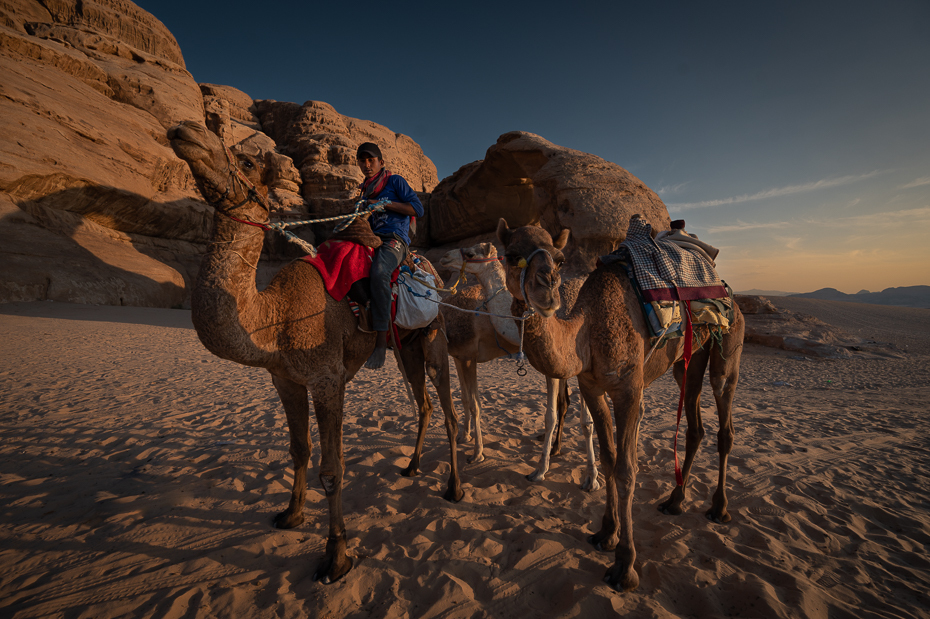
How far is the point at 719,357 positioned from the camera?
3.25 meters

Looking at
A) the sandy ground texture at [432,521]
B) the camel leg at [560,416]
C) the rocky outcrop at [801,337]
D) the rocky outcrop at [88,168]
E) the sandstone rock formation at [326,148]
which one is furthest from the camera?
the sandstone rock formation at [326,148]

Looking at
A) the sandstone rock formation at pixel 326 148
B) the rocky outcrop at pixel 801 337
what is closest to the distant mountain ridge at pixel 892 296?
the rocky outcrop at pixel 801 337

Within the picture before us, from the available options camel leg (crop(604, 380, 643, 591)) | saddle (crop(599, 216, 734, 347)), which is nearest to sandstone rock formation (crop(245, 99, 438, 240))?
saddle (crop(599, 216, 734, 347))

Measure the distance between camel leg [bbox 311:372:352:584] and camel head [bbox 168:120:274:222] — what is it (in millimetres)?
1234

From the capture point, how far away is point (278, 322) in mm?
2391

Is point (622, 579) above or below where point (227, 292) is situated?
below

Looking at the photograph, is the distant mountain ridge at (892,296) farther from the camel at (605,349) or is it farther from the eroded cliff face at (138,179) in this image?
the camel at (605,349)

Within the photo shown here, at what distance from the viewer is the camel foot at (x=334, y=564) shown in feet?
8.30

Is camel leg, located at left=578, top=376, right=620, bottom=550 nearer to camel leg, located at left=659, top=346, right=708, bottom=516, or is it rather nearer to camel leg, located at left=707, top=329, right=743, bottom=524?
camel leg, located at left=659, top=346, right=708, bottom=516

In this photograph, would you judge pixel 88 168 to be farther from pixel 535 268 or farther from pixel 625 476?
pixel 625 476

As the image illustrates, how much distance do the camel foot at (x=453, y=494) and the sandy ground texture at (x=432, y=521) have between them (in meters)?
0.08

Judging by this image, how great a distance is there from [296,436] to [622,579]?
263 centimetres

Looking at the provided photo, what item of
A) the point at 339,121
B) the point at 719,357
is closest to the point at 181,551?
the point at 719,357

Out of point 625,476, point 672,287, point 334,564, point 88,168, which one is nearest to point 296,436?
point 334,564
